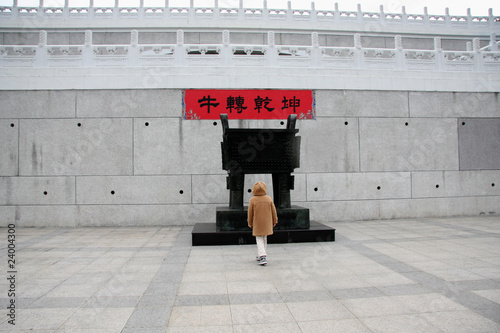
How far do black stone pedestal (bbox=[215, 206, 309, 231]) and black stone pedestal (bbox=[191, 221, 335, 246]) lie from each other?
0.38ft

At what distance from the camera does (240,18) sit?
14531 mm

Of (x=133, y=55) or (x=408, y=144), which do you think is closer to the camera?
(x=133, y=55)

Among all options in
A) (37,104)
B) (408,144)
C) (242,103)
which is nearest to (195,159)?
(242,103)

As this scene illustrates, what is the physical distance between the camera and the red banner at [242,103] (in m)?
9.21

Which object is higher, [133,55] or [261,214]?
[133,55]

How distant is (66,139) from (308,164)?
6.95 metres

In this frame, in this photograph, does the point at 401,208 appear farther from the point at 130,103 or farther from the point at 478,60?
the point at 130,103

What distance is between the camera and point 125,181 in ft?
29.6

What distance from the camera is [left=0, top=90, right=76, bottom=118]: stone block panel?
9.01 metres

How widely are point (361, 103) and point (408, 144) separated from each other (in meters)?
1.92

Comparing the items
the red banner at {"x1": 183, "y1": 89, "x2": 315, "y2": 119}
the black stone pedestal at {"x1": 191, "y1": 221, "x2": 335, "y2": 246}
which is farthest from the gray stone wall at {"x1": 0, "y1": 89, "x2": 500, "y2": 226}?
the black stone pedestal at {"x1": 191, "y1": 221, "x2": 335, "y2": 246}

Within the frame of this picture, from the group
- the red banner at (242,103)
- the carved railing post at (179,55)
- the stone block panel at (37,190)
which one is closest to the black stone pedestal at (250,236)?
the red banner at (242,103)

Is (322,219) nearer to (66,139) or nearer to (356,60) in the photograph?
(356,60)

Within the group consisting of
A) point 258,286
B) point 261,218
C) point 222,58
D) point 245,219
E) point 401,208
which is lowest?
point 258,286
